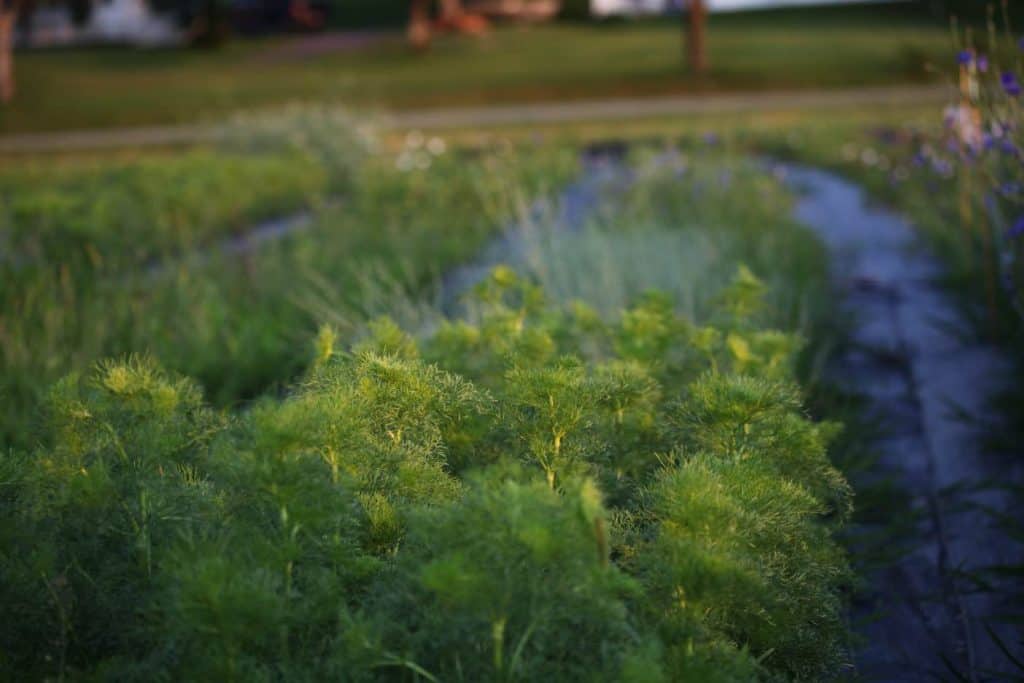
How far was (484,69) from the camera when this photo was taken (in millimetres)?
25375

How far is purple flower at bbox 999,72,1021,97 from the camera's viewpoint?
12.5 feet

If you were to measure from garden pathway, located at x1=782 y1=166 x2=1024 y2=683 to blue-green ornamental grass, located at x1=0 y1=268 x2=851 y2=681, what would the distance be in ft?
1.88

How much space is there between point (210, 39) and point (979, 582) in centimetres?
3257

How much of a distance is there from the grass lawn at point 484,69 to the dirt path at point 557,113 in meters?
1.14

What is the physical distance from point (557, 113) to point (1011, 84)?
13.9 meters

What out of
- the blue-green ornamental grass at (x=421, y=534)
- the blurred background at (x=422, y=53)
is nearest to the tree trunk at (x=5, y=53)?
the blurred background at (x=422, y=53)

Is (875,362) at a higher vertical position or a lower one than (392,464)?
lower

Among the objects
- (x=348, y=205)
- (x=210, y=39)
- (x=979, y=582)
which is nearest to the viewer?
(x=979, y=582)

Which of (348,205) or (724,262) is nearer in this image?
(724,262)

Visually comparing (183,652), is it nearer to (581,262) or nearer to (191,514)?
(191,514)

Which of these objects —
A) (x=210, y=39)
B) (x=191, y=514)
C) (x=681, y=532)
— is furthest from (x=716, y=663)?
(x=210, y=39)

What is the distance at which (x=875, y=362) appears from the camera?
4.76 metres

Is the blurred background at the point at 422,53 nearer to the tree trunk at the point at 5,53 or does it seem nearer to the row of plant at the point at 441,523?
the tree trunk at the point at 5,53

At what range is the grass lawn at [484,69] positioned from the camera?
839 inches
